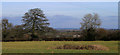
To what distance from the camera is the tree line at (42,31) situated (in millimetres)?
26984

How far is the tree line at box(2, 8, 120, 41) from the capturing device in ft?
88.5

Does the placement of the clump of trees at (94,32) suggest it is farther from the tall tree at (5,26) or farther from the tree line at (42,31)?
the tall tree at (5,26)

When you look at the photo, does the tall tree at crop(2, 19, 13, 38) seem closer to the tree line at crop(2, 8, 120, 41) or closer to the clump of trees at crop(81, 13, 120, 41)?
the tree line at crop(2, 8, 120, 41)

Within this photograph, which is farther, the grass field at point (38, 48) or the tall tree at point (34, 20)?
the tall tree at point (34, 20)

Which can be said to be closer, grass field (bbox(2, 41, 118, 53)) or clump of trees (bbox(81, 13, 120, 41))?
grass field (bbox(2, 41, 118, 53))

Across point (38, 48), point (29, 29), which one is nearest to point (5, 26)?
point (29, 29)

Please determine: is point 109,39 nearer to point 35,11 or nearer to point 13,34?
point 35,11

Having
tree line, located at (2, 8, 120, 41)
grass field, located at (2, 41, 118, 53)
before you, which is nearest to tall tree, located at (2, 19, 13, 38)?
tree line, located at (2, 8, 120, 41)

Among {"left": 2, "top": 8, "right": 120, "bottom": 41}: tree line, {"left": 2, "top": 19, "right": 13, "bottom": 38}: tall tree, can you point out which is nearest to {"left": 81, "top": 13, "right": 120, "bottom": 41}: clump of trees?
{"left": 2, "top": 8, "right": 120, "bottom": 41}: tree line

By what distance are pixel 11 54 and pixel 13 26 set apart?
19080 mm

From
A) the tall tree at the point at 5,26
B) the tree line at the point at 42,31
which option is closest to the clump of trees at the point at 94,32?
the tree line at the point at 42,31

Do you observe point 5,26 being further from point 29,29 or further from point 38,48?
point 38,48

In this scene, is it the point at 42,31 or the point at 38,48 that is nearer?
the point at 38,48

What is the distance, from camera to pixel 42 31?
28.9 m
